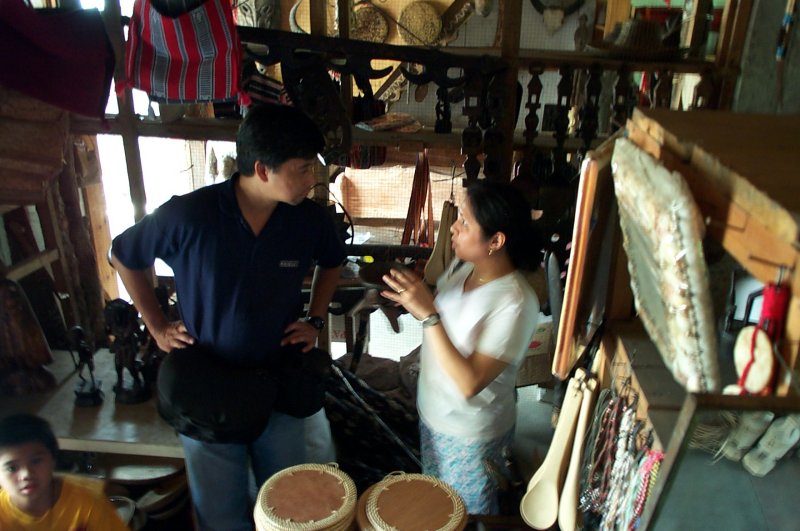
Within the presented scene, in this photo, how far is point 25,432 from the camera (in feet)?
4.61

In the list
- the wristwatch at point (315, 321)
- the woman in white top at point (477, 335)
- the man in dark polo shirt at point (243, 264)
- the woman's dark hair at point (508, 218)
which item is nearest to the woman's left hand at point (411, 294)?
the woman in white top at point (477, 335)

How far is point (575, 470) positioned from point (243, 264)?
91 centimetres

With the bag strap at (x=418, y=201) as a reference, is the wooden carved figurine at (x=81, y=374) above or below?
below

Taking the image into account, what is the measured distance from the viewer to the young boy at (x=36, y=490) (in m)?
1.38

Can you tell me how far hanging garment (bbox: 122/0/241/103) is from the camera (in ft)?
5.72

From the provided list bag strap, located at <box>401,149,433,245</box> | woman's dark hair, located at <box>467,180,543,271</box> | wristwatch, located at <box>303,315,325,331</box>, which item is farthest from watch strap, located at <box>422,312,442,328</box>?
bag strap, located at <box>401,149,433,245</box>

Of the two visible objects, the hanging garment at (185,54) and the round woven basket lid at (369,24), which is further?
the round woven basket lid at (369,24)

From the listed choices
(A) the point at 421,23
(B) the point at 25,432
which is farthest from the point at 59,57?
(A) the point at 421,23

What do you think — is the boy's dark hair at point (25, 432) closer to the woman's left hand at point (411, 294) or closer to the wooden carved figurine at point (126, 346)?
the wooden carved figurine at point (126, 346)

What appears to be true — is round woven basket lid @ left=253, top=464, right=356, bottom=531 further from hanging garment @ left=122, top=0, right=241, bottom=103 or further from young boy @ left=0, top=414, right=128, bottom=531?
hanging garment @ left=122, top=0, right=241, bottom=103

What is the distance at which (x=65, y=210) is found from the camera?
2.35 metres

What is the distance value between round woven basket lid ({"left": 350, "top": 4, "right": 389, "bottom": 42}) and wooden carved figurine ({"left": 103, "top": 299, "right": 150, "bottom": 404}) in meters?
3.43

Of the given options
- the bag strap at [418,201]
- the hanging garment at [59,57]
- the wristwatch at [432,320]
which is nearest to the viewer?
the wristwatch at [432,320]

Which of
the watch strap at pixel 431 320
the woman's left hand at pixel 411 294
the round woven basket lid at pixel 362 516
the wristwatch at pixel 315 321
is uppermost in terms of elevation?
the woman's left hand at pixel 411 294
